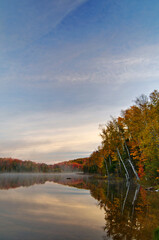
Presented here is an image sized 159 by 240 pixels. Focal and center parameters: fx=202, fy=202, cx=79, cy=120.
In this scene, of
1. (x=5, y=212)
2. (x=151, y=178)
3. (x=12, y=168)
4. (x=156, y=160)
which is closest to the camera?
(x=5, y=212)

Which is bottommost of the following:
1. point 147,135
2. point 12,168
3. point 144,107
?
point 12,168

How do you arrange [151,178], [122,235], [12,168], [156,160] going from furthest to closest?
1. [12,168]
2. [151,178]
3. [156,160]
4. [122,235]

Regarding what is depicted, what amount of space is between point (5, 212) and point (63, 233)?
17.2 feet

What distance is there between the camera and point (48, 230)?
330 inches

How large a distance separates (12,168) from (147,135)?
490 feet

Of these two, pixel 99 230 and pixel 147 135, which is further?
pixel 147 135

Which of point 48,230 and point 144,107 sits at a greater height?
point 144,107

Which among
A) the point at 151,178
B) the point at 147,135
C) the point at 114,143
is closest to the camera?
the point at 147,135

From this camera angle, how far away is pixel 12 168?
6201 inches

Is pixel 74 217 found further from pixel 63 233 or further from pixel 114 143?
pixel 114 143

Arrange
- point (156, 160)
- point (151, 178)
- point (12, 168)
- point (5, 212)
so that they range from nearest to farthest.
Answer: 1. point (5, 212)
2. point (156, 160)
3. point (151, 178)
4. point (12, 168)

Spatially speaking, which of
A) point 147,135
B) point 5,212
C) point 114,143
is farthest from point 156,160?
point 5,212

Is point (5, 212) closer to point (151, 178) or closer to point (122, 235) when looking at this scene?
point (122, 235)

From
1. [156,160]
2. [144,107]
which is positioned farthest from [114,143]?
[156,160]
